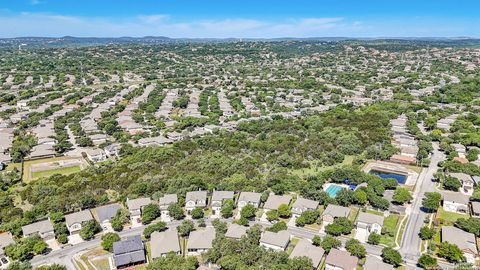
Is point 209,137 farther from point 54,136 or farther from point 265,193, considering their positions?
point 54,136

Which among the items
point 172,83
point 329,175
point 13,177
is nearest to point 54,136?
point 13,177

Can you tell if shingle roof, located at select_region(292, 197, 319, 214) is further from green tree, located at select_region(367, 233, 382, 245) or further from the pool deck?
the pool deck

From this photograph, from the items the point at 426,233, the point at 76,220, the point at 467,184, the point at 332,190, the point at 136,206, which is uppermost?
the point at 467,184

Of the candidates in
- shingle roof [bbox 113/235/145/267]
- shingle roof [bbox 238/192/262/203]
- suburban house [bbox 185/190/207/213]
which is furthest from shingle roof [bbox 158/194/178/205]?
shingle roof [bbox 113/235/145/267]

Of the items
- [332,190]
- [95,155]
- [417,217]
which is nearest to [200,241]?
[332,190]

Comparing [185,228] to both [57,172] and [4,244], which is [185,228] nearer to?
[4,244]

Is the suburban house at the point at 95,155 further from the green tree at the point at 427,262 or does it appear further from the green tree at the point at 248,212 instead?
the green tree at the point at 427,262

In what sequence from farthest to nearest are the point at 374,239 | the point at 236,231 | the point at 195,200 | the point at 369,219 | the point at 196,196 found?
the point at 196,196, the point at 195,200, the point at 369,219, the point at 236,231, the point at 374,239

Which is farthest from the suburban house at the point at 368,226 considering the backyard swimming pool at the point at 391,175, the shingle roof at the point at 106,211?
the shingle roof at the point at 106,211
